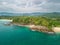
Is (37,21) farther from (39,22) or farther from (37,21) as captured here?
(39,22)

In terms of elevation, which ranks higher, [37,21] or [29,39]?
[37,21]

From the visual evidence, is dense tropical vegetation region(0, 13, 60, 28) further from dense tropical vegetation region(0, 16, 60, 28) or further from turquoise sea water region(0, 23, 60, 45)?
turquoise sea water region(0, 23, 60, 45)

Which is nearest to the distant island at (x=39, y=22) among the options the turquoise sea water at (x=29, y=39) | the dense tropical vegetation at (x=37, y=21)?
the dense tropical vegetation at (x=37, y=21)

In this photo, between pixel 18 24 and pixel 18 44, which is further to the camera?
pixel 18 24

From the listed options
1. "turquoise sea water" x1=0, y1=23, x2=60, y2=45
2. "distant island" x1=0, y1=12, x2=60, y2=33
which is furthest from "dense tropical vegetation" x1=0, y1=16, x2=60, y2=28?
"turquoise sea water" x1=0, y1=23, x2=60, y2=45

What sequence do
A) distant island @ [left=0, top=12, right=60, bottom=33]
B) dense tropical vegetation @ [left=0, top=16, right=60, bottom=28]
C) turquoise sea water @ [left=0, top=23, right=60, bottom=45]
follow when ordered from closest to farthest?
turquoise sea water @ [left=0, top=23, right=60, bottom=45] → distant island @ [left=0, top=12, right=60, bottom=33] → dense tropical vegetation @ [left=0, top=16, right=60, bottom=28]

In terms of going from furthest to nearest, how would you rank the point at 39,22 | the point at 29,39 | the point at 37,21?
the point at 37,21 → the point at 39,22 → the point at 29,39

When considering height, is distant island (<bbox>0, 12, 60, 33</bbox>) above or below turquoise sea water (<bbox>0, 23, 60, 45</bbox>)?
above

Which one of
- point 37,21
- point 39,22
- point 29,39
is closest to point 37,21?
point 37,21

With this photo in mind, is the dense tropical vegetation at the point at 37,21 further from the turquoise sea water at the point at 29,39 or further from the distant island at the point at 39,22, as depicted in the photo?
the turquoise sea water at the point at 29,39

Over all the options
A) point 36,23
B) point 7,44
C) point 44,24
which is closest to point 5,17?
point 36,23

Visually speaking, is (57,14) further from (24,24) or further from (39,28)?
(39,28)
